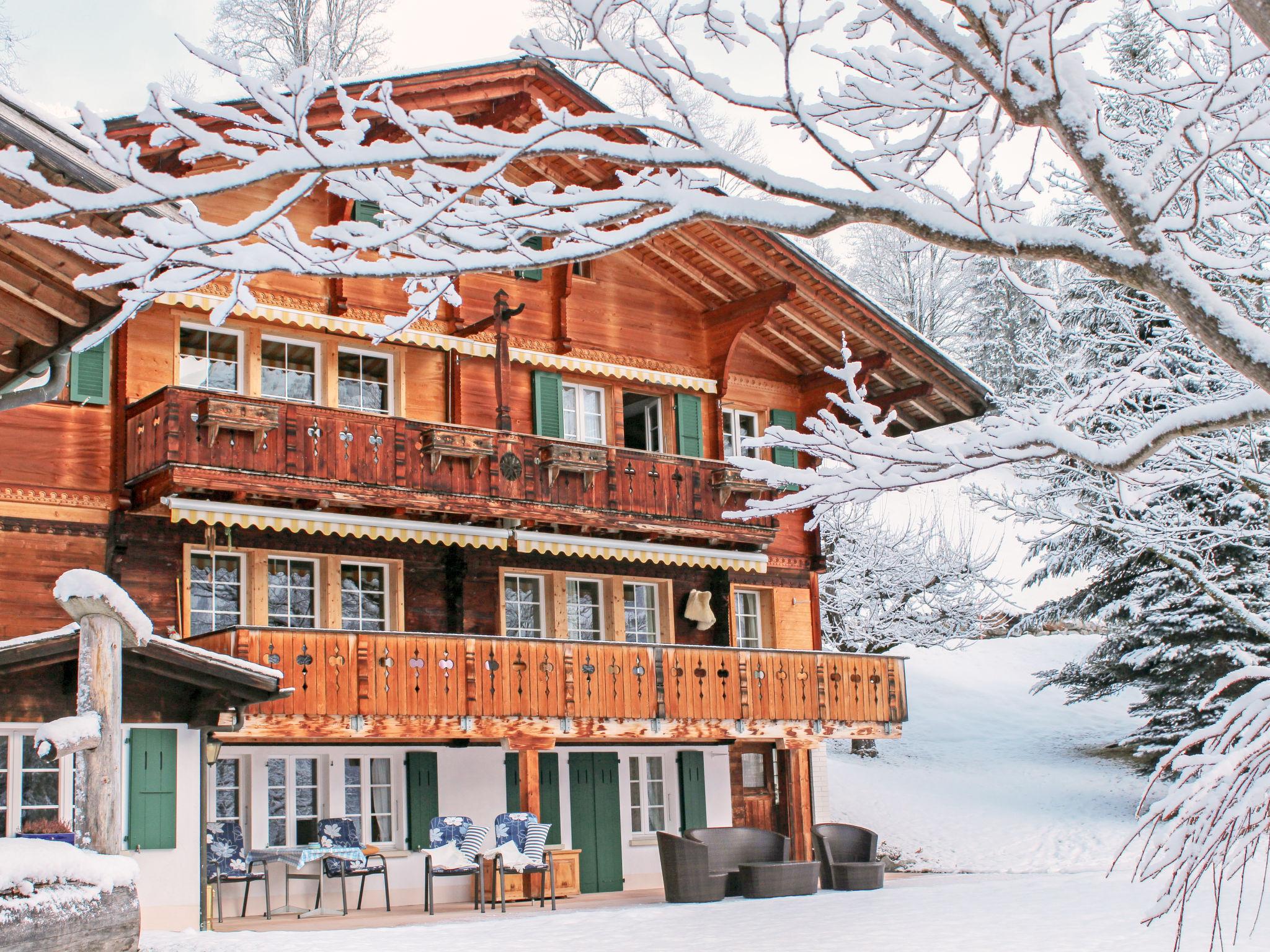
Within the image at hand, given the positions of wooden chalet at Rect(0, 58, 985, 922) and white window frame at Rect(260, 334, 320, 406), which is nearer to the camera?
wooden chalet at Rect(0, 58, 985, 922)

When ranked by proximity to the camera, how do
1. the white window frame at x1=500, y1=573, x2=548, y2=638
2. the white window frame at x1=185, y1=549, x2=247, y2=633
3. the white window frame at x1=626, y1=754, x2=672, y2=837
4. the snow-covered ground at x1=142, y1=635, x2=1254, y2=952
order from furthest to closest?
the white window frame at x1=626, y1=754, x2=672, y2=837 < the white window frame at x1=500, y1=573, x2=548, y2=638 < the white window frame at x1=185, y1=549, x2=247, y2=633 < the snow-covered ground at x1=142, y1=635, x2=1254, y2=952

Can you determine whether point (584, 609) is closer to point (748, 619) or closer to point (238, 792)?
point (748, 619)

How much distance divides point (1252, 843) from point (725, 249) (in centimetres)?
1843

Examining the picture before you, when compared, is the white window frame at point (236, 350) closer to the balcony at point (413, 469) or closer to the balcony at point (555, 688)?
the balcony at point (413, 469)

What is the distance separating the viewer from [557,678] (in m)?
18.8

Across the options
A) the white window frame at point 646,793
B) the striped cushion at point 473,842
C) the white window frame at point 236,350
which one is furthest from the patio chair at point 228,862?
the white window frame at point 646,793

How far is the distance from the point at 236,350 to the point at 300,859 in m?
6.38

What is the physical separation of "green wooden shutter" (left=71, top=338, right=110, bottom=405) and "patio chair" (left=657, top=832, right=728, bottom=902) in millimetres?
7946

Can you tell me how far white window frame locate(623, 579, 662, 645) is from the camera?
73.0 ft

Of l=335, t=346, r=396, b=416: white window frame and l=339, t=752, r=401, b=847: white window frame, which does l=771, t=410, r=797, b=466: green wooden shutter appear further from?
l=339, t=752, r=401, b=847: white window frame

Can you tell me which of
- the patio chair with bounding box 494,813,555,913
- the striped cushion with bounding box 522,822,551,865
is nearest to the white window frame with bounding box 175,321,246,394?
the patio chair with bounding box 494,813,555,913

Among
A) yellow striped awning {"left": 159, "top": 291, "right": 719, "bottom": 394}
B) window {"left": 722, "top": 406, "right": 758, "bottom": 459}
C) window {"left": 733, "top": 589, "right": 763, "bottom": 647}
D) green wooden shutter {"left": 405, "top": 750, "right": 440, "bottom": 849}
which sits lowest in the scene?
green wooden shutter {"left": 405, "top": 750, "right": 440, "bottom": 849}

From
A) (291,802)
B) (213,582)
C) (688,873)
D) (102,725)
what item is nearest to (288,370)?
(213,582)

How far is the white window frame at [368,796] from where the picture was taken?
61.8ft
